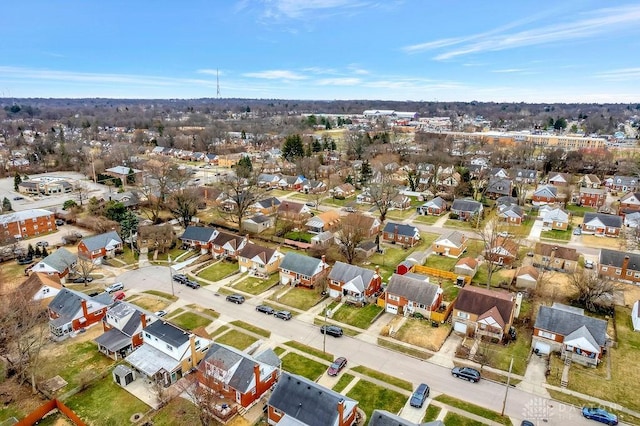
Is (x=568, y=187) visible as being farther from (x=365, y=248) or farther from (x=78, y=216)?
(x=78, y=216)

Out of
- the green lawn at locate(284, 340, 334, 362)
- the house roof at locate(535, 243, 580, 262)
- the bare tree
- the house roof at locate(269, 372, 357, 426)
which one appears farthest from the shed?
the house roof at locate(535, 243, 580, 262)

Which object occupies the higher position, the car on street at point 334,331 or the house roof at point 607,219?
the house roof at point 607,219

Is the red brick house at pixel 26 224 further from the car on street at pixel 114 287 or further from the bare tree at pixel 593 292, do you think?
Result: the bare tree at pixel 593 292

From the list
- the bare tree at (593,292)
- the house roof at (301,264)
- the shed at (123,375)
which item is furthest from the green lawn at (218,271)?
the bare tree at (593,292)

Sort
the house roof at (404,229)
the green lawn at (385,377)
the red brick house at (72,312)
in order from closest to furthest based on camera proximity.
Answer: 1. the green lawn at (385,377)
2. the red brick house at (72,312)
3. the house roof at (404,229)

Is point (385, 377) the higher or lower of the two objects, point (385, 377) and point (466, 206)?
the lower

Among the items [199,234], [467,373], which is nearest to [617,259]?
[467,373]

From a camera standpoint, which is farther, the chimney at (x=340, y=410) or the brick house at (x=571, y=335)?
the brick house at (x=571, y=335)

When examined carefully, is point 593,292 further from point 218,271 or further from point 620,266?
point 218,271
